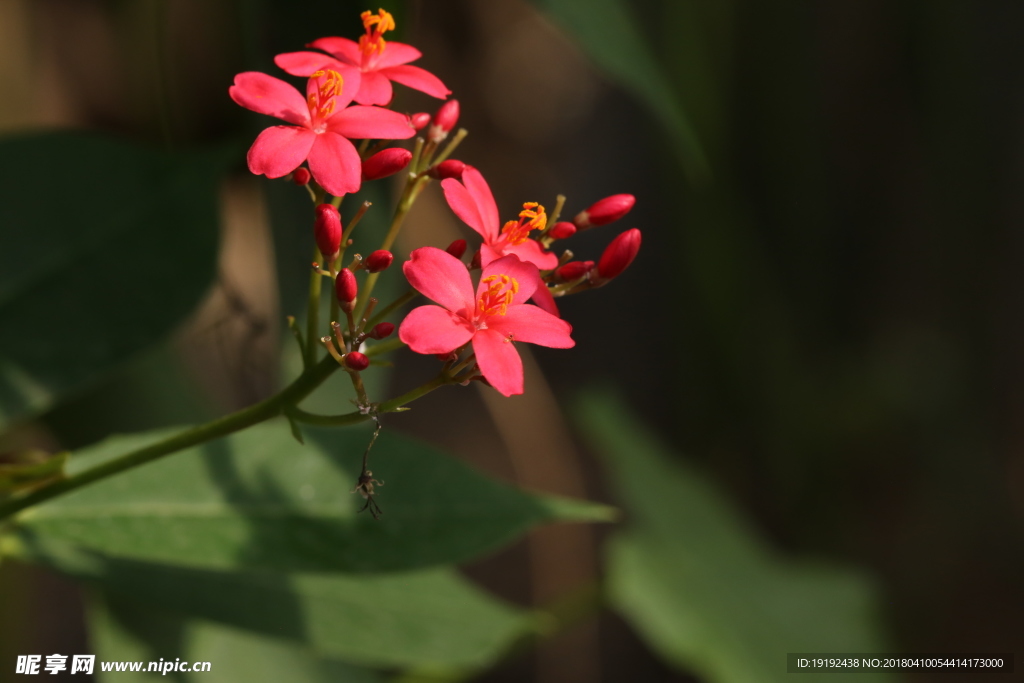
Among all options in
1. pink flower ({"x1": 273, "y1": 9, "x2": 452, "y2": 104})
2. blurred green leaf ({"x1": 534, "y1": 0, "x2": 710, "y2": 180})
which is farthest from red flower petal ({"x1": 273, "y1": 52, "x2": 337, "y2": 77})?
blurred green leaf ({"x1": 534, "y1": 0, "x2": 710, "y2": 180})

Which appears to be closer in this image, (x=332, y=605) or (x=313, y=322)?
(x=313, y=322)

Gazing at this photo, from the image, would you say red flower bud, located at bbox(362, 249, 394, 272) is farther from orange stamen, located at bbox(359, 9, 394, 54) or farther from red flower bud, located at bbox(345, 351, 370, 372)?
orange stamen, located at bbox(359, 9, 394, 54)

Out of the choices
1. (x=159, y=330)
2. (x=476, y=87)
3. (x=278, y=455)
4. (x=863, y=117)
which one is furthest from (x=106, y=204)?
(x=863, y=117)

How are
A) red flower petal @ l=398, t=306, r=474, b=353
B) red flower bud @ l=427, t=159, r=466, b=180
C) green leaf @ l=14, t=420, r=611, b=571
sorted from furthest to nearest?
green leaf @ l=14, t=420, r=611, b=571
red flower bud @ l=427, t=159, r=466, b=180
red flower petal @ l=398, t=306, r=474, b=353

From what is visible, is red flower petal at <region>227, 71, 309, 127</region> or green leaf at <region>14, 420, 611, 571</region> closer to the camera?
red flower petal at <region>227, 71, 309, 127</region>

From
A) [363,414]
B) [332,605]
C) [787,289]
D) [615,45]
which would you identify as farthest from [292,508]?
[787,289]

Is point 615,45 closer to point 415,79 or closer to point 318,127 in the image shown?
point 415,79
